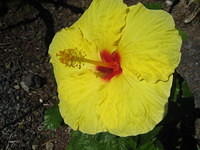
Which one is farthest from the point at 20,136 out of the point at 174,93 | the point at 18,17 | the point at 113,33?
the point at 113,33

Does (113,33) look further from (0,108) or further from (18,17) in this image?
(18,17)

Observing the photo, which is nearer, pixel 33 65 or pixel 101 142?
pixel 101 142

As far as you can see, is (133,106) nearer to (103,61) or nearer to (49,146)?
(103,61)

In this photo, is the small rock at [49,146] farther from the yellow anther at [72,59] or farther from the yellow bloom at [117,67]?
the yellow anther at [72,59]

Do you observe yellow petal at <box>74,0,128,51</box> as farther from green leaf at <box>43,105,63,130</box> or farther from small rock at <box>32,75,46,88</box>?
small rock at <box>32,75,46,88</box>

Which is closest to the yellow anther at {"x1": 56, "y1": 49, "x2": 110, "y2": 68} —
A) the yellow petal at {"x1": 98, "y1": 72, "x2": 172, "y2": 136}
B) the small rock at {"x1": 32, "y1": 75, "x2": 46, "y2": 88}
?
the yellow petal at {"x1": 98, "y1": 72, "x2": 172, "y2": 136}

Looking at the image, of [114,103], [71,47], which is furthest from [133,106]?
[71,47]
